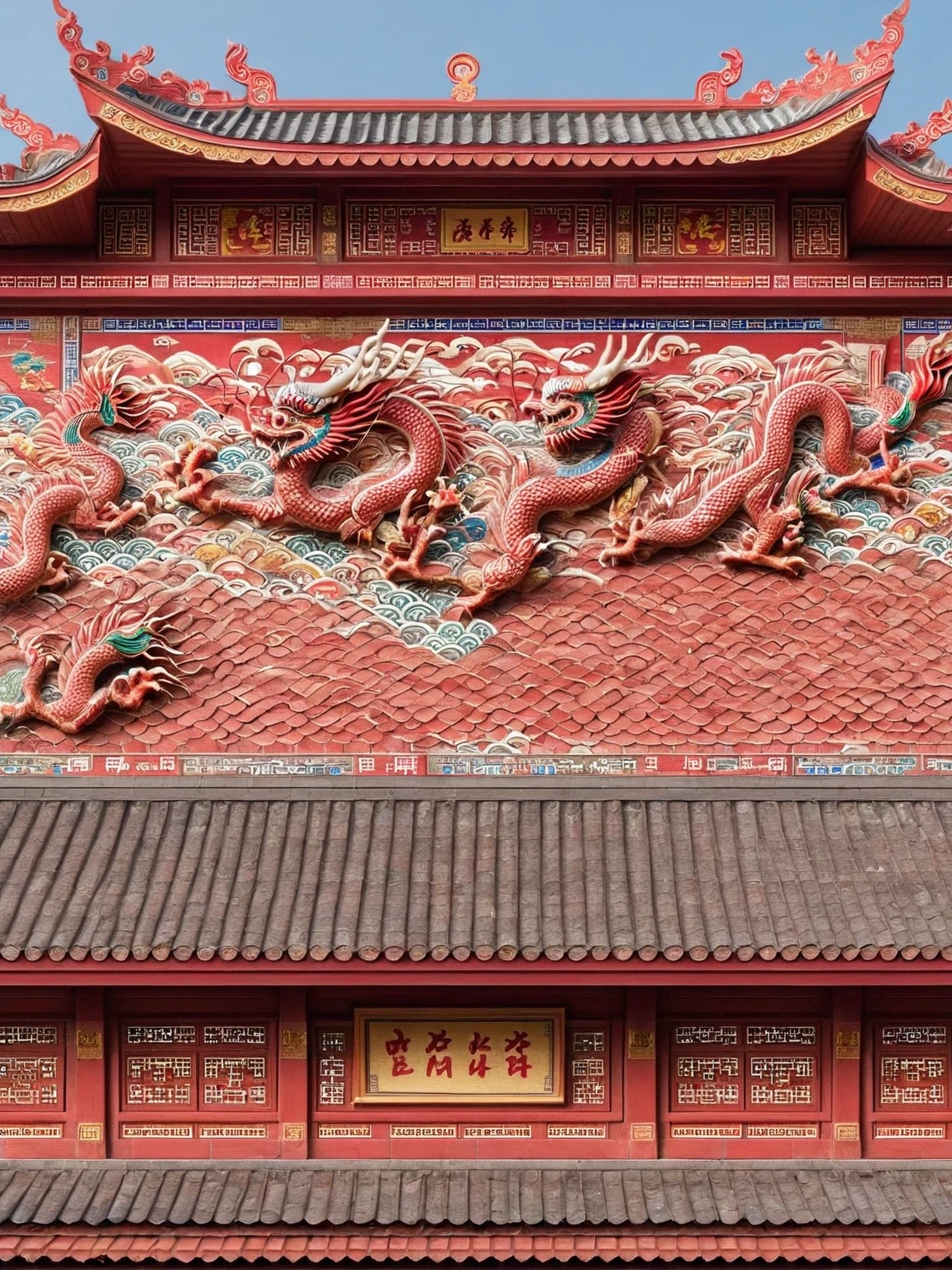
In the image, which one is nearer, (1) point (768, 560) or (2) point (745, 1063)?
(2) point (745, 1063)

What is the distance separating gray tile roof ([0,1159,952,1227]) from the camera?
25.3ft

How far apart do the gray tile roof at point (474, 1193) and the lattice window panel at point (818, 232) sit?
6819 millimetres

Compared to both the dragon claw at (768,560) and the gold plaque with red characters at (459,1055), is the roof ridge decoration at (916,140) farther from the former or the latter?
the gold plaque with red characters at (459,1055)

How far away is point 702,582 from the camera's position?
9.62 meters

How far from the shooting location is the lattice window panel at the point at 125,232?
10055mm

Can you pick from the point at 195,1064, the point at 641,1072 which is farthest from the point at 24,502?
the point at 641,1072

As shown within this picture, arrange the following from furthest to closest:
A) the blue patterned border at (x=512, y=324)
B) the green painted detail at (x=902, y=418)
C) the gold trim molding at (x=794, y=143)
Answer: the blue patterned border at (x=512, y=324)
the green painted detail at (x=902, y=418)
the gold trim molding at (x=794, y=143)

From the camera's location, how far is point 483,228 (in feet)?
33.1

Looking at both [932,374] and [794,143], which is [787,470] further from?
[794,143]

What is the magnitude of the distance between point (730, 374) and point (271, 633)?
13.7 feet

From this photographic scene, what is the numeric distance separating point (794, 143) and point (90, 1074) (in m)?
8.43

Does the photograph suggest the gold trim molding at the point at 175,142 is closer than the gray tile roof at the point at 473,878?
No

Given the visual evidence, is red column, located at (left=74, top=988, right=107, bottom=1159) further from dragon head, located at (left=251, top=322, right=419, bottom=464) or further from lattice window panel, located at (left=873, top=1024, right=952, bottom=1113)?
lattice window panel, located at (left=873, top=1024, right=952, bottom=1113)

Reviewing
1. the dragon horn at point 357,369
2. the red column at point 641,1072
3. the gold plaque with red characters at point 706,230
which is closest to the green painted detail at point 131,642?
the dragon horn at point 357,369
